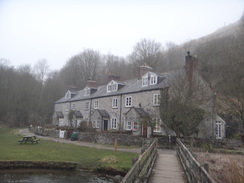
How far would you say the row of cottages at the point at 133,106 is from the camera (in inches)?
1035

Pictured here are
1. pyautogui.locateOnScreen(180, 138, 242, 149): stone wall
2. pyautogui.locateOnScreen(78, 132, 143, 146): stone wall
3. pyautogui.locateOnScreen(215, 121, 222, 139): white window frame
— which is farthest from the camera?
pyautogui.locateOnScreen(215, 121, 222, 139): white window frame


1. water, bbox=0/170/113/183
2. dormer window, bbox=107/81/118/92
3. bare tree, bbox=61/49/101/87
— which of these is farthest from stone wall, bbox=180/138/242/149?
bare tree, bbox=61/49/101/87

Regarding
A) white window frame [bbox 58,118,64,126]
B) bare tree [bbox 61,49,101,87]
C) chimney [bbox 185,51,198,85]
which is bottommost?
white window frame [bbox 58,118,64,126]

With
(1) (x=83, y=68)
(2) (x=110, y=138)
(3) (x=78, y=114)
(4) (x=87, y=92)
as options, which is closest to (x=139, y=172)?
(2) (x=110, y=138)

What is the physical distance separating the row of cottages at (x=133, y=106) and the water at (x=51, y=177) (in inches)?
485

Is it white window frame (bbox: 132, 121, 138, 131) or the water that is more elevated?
white window frame (bbox: 132, 121, 138, 131)

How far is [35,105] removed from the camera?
179 feet

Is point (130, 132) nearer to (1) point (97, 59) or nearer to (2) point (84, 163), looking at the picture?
(2) point (84, 163)

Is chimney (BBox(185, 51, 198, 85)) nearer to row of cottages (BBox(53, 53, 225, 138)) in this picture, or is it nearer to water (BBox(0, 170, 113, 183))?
row of cottages (BBox(53, 53, 225, 138))

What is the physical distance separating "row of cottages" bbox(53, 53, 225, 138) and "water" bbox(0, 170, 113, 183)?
40.4 feet

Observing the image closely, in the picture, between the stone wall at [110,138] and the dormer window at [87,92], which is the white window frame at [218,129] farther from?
the dormer window at [87,92]

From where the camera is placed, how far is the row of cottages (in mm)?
26297

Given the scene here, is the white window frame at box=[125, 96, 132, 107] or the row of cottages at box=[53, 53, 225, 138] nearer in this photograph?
the row of cottages at box=[53, 53, 225, 138]

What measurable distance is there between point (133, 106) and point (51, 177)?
19.1 m
